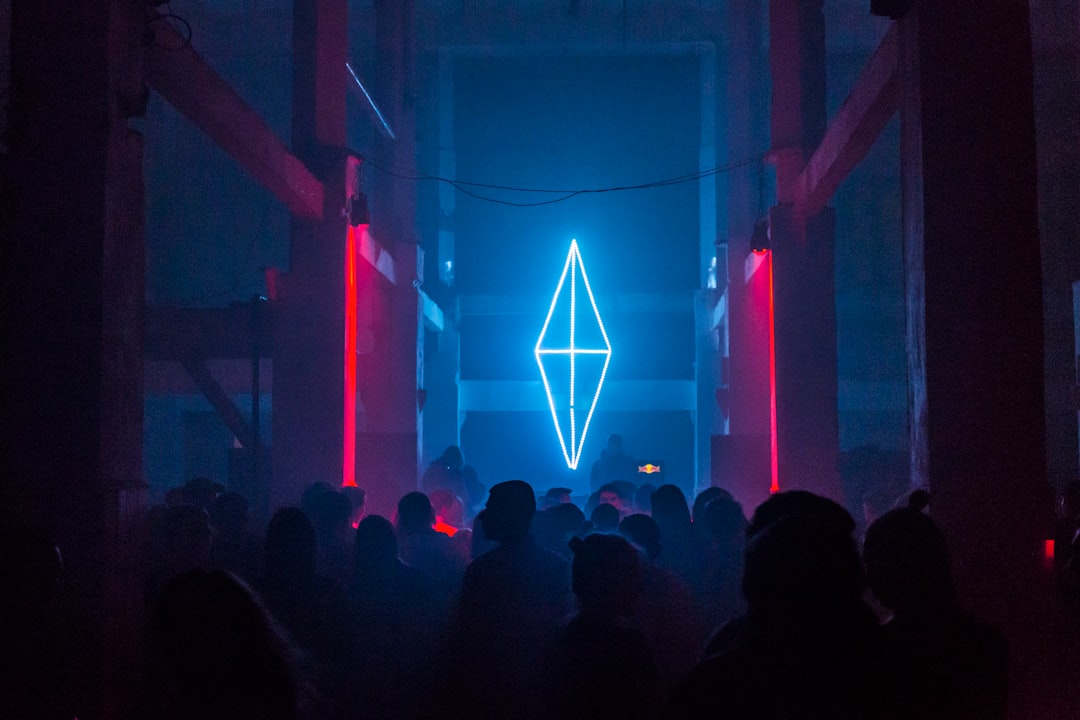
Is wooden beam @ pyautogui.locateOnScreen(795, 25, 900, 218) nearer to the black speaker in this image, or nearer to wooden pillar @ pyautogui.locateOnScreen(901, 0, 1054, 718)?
the black speaker

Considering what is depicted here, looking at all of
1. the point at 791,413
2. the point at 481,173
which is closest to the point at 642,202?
the point at 481,173

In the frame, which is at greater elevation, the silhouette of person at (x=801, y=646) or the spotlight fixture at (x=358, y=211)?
the spotlight fixture at (x=358, y=211)

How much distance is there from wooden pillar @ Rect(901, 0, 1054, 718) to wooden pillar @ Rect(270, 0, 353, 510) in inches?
255

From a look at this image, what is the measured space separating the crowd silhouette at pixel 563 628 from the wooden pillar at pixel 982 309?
16.2 inches

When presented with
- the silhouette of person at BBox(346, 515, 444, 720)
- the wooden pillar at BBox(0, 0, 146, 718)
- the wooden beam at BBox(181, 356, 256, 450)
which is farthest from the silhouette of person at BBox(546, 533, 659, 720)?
the wooden beam at BBox(181, 356, 256, 450)

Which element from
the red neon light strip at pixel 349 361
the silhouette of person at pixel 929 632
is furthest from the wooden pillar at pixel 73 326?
the red neon light strip at pixel 349 361

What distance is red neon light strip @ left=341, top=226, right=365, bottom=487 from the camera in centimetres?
1034

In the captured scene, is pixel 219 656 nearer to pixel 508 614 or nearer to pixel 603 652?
pixel 603 652

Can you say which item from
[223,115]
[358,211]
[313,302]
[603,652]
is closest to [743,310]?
[358,211]

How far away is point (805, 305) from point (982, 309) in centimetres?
541

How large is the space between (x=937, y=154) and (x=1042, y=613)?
6.50ft

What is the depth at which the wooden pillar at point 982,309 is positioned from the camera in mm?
4484

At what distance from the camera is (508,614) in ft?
11.5

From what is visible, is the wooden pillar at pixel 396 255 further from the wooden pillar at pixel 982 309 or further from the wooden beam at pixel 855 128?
the wooden pillar at pixel 982 309
